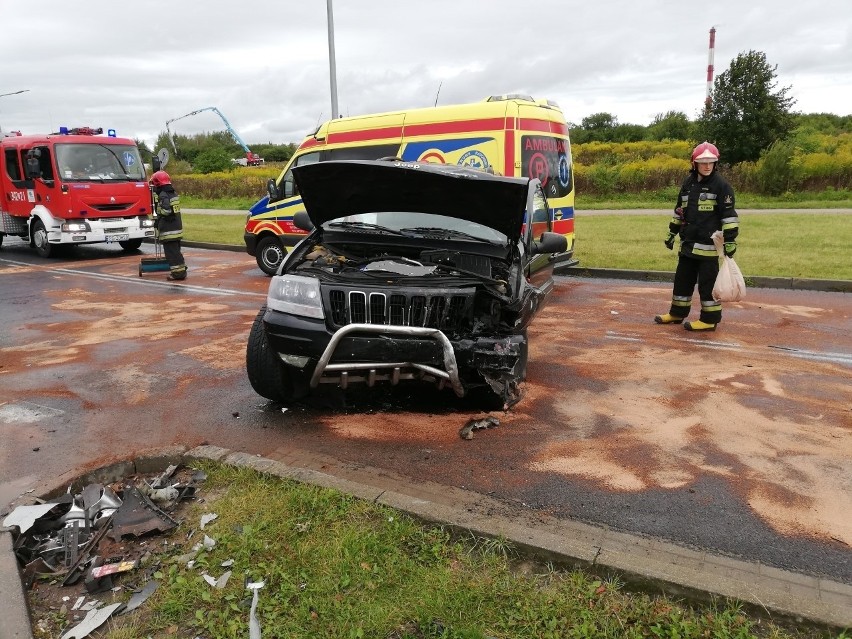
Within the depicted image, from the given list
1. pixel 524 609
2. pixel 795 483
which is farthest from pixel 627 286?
pixel 524 609

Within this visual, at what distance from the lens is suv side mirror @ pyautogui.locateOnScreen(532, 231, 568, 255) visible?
4.97 m

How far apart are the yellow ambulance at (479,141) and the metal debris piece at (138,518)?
4.57 m

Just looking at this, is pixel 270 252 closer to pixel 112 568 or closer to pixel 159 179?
Answer: pixel 159 179

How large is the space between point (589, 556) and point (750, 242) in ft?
37.8

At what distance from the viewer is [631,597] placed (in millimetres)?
2422

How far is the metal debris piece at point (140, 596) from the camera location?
8.34 ft

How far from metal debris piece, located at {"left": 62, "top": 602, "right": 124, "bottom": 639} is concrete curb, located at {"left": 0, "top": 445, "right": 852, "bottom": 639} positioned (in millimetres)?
150

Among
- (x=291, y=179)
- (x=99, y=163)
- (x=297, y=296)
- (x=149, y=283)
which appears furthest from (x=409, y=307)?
(x=99, y=163)

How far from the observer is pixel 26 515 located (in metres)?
3.12

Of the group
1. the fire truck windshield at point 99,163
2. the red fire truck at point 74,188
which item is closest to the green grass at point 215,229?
the red fire truck at point 74,188

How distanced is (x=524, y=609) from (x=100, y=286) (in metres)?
9.85

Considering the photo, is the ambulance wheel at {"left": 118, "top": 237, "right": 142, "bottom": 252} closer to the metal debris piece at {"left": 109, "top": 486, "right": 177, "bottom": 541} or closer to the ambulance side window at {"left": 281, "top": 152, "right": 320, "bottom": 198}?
the ambulance side window at {"left": 281, "top": 152, "right": 320, "bottom": 198}

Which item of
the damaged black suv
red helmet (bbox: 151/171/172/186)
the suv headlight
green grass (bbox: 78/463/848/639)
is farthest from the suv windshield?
red helmet (bbox: 151/171/172/186)

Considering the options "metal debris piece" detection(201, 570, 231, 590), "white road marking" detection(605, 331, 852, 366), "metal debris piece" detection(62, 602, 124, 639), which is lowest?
"white road marking" detection(605, 331, 852, 366)
